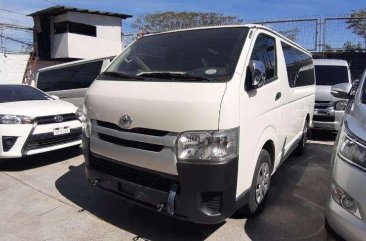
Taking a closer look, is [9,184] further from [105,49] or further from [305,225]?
[105,49]

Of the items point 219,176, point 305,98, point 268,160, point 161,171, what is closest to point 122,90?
point 161,171

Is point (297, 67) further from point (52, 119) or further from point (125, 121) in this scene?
point (52, 119)

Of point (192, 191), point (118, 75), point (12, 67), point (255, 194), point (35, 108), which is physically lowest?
point (255, 194)

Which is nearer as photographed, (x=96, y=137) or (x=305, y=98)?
(x=96, y=137)

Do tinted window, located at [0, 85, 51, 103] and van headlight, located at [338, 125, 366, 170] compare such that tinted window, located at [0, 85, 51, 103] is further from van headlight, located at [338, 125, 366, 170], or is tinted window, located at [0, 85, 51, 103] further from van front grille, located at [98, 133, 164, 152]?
van headlight, located at [338, 125, 366, 170]

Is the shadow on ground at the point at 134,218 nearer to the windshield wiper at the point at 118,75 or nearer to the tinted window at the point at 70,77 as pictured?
the windshield wiper at the point at 118,75

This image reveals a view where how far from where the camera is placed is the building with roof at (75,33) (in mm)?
26156

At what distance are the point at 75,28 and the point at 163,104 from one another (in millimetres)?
26239

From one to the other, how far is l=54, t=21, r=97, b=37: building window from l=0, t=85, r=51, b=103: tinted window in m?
20.5

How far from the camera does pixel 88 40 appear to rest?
26859 mm

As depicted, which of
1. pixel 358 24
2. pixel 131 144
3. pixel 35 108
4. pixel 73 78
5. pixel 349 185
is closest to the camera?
pixel 349 185

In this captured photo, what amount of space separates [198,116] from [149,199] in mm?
890

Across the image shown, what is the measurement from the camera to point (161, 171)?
3225 millimetres

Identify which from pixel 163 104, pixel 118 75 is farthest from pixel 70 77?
pixel 163 104
